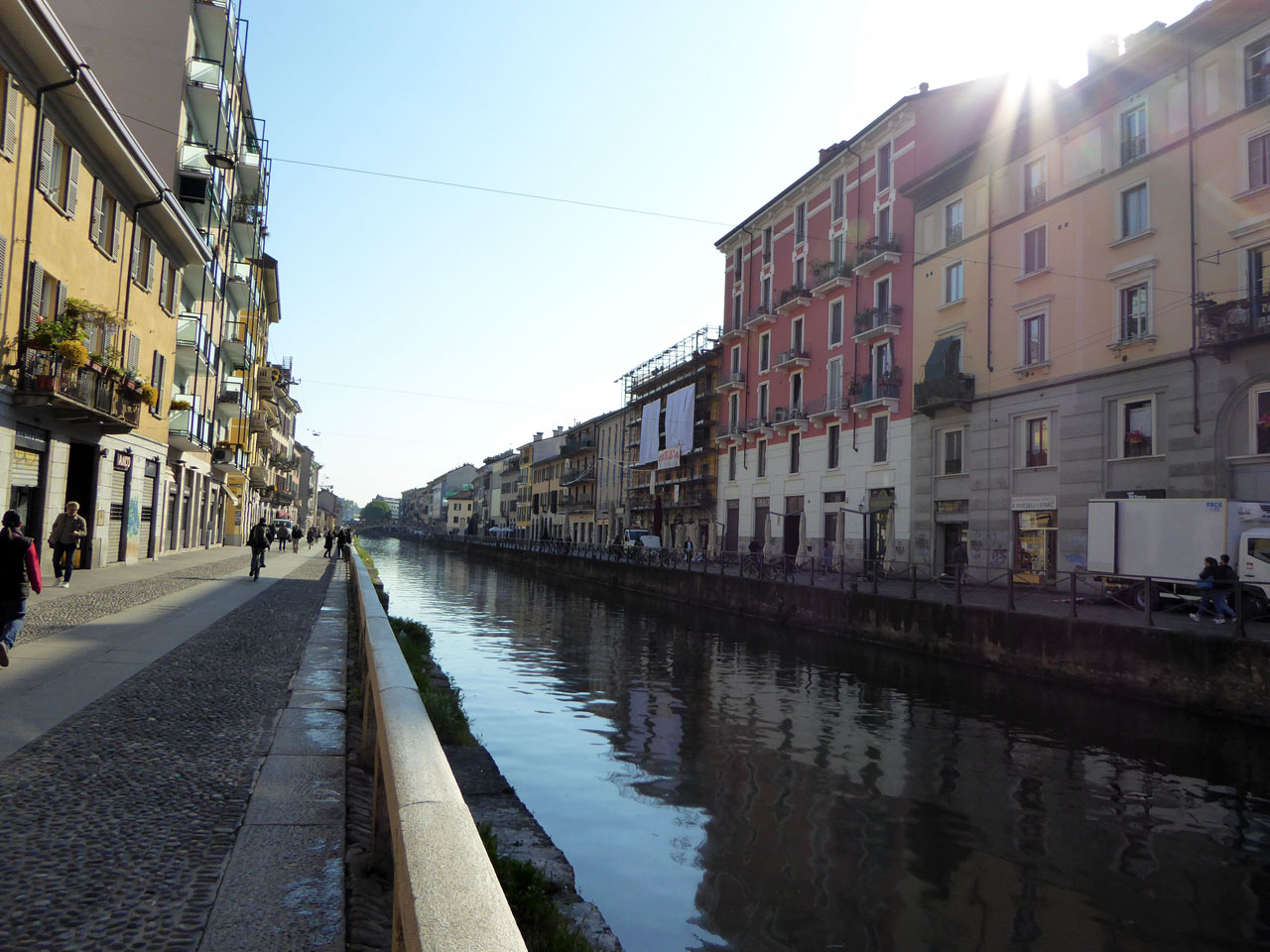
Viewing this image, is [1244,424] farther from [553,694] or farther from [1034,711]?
[553,694]

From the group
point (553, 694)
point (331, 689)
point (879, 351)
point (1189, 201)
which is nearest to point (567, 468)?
point (879, 351)

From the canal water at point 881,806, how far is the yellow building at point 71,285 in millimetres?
9601

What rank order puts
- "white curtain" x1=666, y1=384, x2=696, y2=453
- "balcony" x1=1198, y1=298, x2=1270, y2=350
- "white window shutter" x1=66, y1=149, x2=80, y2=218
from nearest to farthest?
1. "white window shutter" x1=66, y1=149, x2=80, y2=218
2. "balcony" x1=1198, y1=298, x2=1270, y2=350
3. "white curtain" x1=666, y1=384, x2=696, y2=453

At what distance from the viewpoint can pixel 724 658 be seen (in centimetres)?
1845

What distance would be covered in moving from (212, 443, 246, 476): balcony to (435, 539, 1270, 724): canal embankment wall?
82.3 ft

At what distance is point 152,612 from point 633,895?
9701 mm

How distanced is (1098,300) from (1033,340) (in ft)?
9.37

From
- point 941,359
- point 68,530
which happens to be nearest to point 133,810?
point 68,530

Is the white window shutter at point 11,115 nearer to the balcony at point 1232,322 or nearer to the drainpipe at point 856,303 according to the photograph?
the balcony at point 1232,322

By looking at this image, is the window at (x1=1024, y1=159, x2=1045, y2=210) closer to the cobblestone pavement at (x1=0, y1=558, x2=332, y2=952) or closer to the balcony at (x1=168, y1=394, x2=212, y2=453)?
the cobblestone pavement at (x1=0, y1=558, x2=332, y2=952)

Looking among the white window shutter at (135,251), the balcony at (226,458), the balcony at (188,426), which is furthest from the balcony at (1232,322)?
the balcony at (226,458)

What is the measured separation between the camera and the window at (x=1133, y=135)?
23812 millimetres

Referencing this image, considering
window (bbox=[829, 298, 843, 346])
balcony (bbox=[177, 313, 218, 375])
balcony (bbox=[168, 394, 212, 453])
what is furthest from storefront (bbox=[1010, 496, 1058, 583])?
balcony (bbox=[177, 313, 218, 375])

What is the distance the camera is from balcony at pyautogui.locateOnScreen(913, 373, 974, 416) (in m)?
29.8
